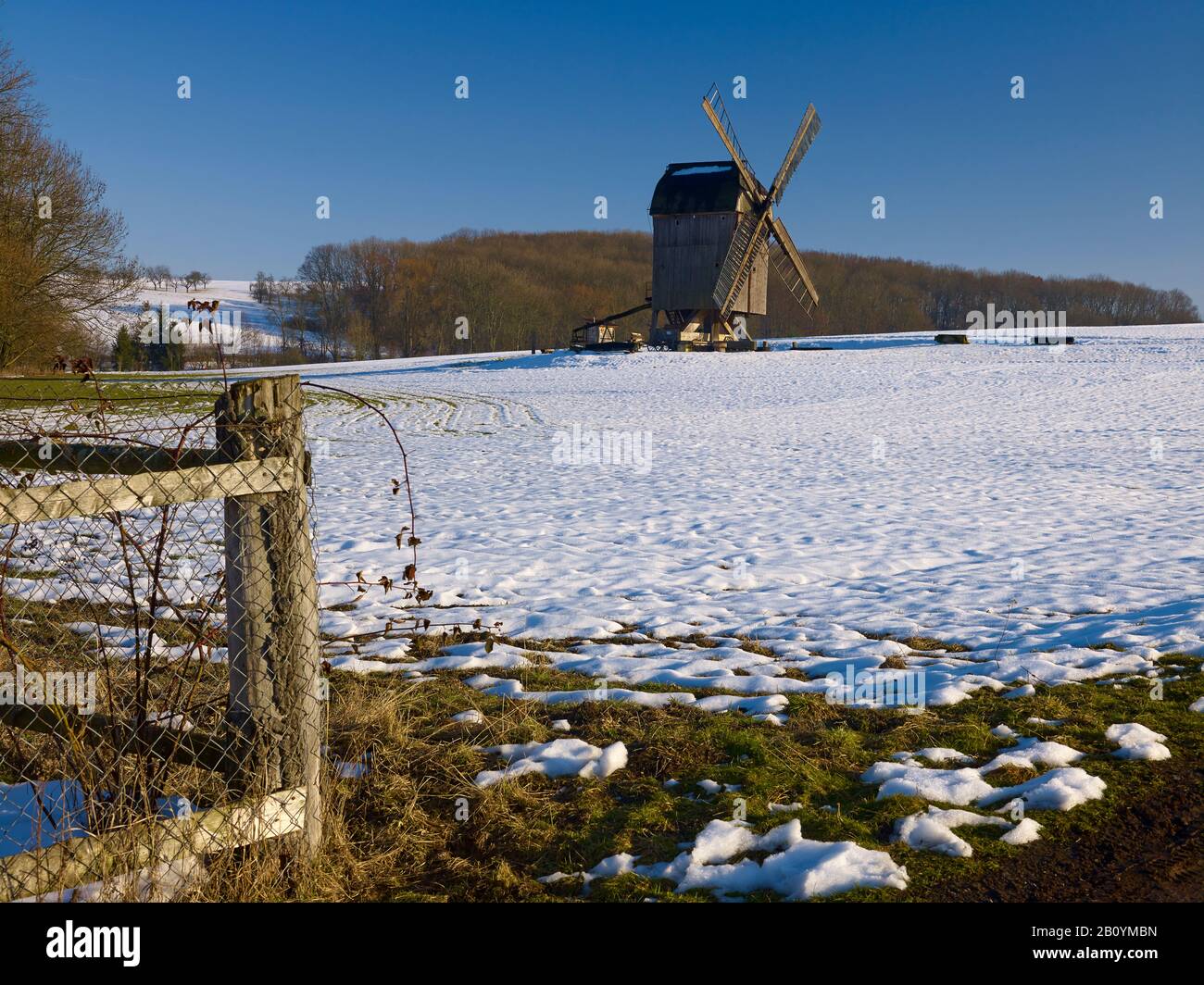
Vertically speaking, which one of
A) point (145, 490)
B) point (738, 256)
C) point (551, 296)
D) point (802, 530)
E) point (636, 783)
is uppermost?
point (551, 296)

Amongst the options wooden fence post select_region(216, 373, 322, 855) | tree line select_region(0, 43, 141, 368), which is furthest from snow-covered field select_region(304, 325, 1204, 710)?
tree line select_region(0, 43, 141, 368)

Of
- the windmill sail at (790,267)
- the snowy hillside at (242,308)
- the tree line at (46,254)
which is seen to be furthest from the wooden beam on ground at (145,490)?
the snowy hillside at (242,308)

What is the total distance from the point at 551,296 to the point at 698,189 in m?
64.6

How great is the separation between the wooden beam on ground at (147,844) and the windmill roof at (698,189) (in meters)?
45.0

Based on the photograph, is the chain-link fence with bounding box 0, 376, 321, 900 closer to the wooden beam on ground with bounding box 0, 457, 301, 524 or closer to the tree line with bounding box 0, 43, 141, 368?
the wooden beam on ground with bounding box 0, 457, 301, 524

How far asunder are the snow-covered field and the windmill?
20858mm

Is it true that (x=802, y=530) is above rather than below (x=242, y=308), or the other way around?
below

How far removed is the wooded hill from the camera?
101000 millimetres

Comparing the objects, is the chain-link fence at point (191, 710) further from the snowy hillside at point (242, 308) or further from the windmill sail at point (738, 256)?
the snowy hillside at point (242, 308)

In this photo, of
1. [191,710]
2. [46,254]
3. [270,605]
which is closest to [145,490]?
[270,605]

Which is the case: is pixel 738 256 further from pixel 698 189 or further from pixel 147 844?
pixel 147 844

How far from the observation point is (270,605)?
342 cm

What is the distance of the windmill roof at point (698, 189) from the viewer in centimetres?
4478
